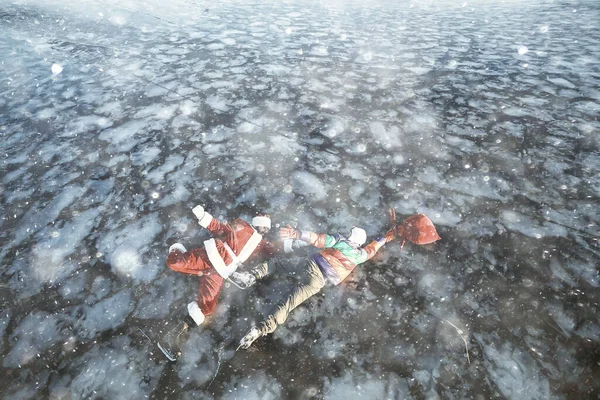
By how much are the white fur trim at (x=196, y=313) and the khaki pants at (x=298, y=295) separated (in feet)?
1.24

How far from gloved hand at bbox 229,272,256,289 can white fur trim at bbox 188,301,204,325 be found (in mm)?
303

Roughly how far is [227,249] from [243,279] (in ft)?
0.78

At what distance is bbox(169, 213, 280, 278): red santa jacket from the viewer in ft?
6.75

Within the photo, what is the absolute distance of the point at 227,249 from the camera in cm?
212

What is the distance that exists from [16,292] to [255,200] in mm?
1774

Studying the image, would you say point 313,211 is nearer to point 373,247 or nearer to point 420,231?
point 373,247

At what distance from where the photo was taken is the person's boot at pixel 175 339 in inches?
69.6

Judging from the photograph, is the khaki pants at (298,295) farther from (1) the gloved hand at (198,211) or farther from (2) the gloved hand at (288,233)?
(1) the gloved hand at (198,211)

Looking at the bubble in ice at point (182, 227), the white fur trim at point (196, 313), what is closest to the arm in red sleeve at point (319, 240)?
the white fur trim at point (196, 313)

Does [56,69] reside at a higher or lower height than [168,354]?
higher

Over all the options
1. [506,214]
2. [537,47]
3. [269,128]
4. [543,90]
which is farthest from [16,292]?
[537,47]

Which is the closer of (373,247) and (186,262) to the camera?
(186,262)

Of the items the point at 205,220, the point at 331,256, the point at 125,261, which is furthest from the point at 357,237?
the point at 125,261

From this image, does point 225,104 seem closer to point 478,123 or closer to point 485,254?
point 478,123
